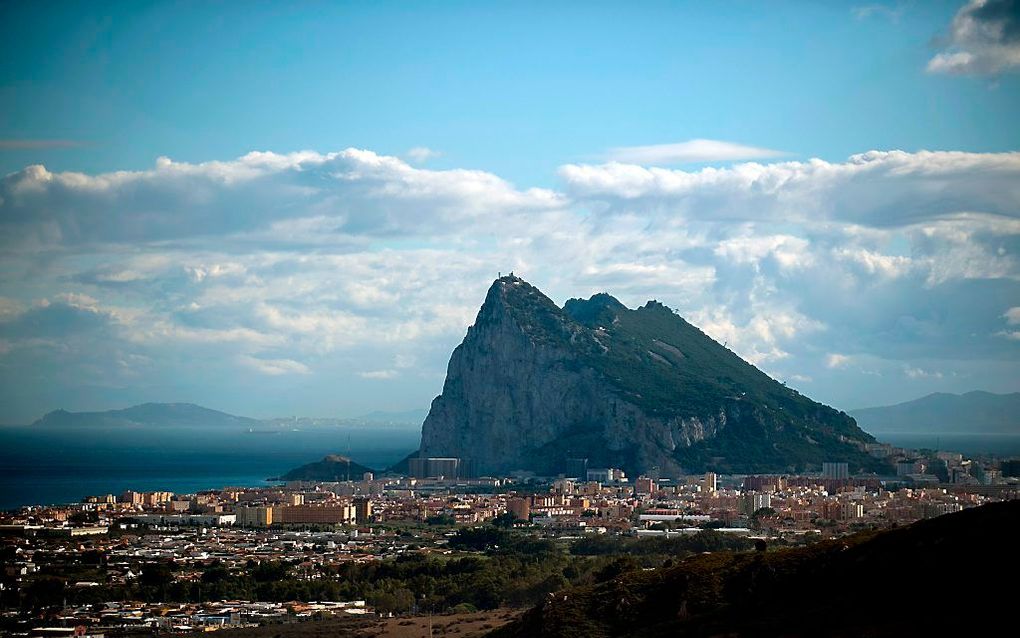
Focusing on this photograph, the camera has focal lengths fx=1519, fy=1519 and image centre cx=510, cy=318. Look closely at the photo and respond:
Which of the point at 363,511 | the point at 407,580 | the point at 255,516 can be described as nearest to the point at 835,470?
the point at 363,511

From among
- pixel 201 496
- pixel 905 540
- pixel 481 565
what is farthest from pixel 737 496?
pixel 905 540

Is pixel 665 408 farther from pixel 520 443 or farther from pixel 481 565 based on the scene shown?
pixel 481 565

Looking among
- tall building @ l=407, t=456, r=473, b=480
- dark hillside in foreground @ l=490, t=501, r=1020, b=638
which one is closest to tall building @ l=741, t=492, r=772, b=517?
tall building @ l=407, t=456, r=473, b=480

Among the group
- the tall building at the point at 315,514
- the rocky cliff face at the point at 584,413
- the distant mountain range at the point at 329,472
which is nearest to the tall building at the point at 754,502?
the tall building at the point at 315,514

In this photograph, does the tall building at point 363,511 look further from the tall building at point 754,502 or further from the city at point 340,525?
the tall building at point 754,502

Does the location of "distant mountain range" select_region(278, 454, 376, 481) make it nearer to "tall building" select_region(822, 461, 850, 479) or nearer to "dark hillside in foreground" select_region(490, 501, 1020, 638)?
"tall building" select_region(822, 461, 850, 479)

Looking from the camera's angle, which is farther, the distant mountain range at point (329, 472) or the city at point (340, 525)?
the distant mountain range at point (329, 472)

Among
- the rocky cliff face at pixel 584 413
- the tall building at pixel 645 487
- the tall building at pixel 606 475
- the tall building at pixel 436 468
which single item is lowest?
the tall building at pixel 645 487
